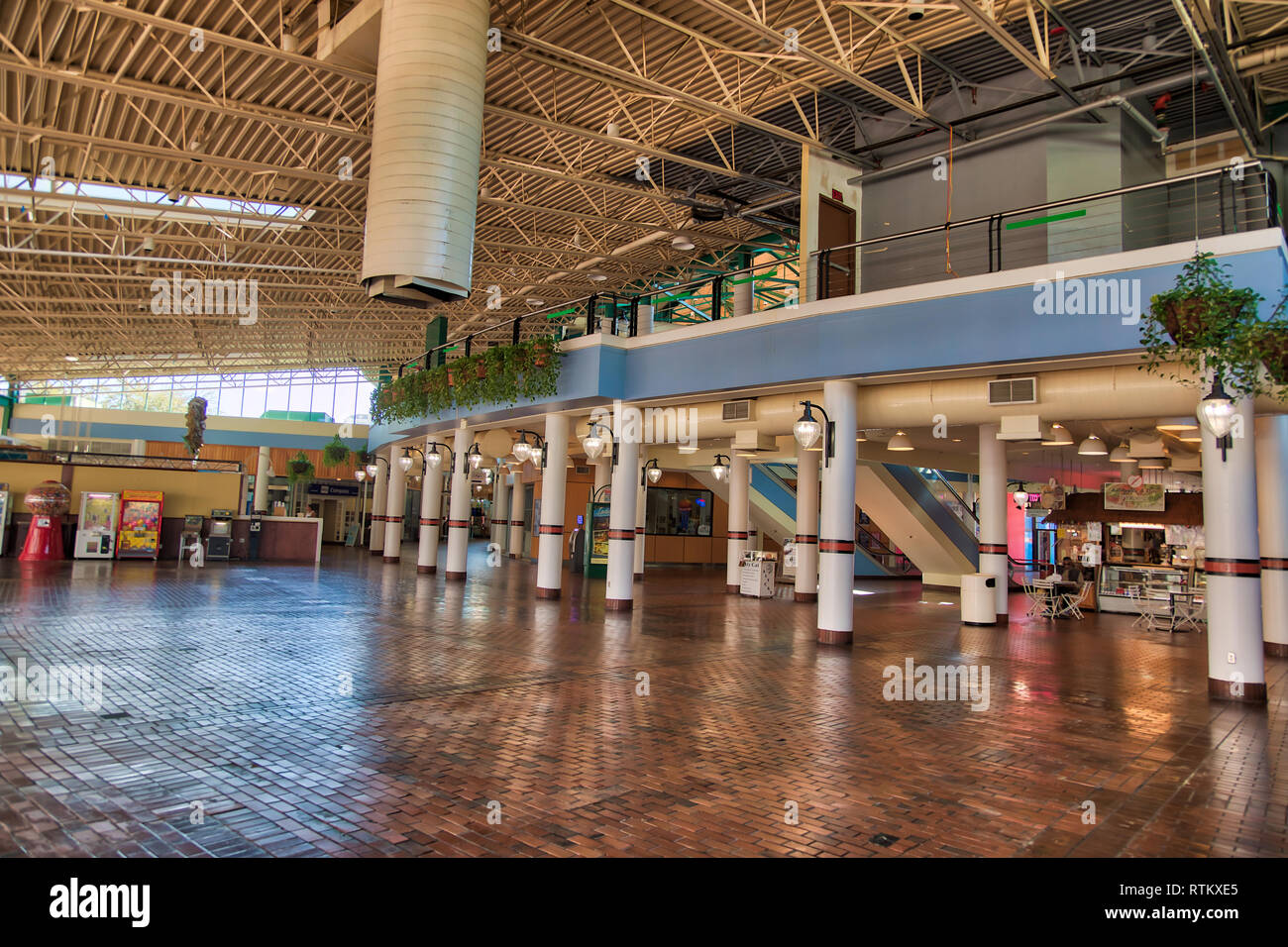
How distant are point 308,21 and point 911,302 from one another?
10.3 meters

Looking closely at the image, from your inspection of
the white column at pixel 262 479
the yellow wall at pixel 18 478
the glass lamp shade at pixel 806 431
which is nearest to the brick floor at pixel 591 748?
the glass lamp shade at pixel 806 431

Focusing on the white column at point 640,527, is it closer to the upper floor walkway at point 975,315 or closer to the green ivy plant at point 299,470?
the upper floor walkway at point 975,315

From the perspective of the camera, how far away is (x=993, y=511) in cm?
1456

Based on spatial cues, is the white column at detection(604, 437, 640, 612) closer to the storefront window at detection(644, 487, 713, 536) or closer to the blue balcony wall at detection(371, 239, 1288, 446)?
the blue balcony wall at detection(371, 239, 1288, 446)

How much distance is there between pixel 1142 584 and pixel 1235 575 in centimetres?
1069

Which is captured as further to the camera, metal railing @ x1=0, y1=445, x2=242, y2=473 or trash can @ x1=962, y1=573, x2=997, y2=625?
metal railing @ x1=0, y1=445, x2=242, y2=473

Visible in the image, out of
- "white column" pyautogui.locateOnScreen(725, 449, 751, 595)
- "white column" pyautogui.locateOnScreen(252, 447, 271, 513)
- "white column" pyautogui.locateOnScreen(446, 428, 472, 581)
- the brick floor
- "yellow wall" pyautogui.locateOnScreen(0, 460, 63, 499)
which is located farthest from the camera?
"white column" pyautogui.locateOnScreen(252, 447, 271, 513)

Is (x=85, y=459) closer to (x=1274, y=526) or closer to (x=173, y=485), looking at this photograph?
(x=173, y=485)

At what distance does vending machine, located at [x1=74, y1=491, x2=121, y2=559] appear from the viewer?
19453 mm

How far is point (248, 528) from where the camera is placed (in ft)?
78.3

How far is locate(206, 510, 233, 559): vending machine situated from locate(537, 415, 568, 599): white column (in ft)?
37.0

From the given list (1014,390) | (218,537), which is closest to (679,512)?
(218,537)

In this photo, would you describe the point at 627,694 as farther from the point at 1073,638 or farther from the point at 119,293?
the point at 119,293

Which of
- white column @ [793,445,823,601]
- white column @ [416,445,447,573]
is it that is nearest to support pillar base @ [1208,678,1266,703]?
white column @ [793,445,823,601]
